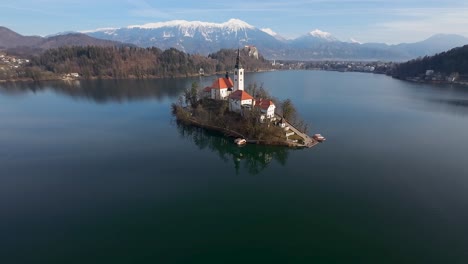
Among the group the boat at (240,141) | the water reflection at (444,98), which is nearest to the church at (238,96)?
the boat at (240,141)

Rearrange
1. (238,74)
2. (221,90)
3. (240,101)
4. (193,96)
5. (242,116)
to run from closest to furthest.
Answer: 1. (242,116)
2. (240,101)
3. (238,74)
4. (221,90)
5. (193,96)

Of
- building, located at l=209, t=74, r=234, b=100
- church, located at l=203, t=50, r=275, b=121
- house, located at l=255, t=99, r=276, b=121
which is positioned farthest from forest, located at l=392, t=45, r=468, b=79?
house, located at l=255, t=99, r=276, b=121

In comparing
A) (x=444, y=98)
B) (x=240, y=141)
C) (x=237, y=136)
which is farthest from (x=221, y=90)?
(x=444, y=98)

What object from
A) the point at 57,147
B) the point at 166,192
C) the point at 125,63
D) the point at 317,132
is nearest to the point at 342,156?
the point at 317,132

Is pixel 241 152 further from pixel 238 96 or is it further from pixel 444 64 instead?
pixel 444 64

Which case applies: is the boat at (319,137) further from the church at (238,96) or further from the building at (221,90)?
the building at (221,90)

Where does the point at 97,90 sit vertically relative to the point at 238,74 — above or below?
below

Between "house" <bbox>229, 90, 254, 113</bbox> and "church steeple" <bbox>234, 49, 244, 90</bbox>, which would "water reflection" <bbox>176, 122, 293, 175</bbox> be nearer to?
"house" <bbox>229, 90, 254, 113</bbox>
